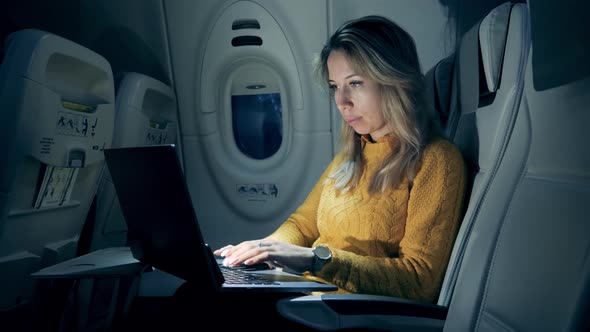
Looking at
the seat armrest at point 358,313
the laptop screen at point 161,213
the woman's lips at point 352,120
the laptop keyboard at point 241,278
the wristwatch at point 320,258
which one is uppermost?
the woman's lips at point 352,120

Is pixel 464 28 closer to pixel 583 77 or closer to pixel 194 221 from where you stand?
pixel 583 77

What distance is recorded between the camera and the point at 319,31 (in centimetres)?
244

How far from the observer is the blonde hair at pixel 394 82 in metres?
1.40

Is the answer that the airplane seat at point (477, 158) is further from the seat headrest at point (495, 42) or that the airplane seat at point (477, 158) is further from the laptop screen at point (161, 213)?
the laptop screen at point (161, 213)

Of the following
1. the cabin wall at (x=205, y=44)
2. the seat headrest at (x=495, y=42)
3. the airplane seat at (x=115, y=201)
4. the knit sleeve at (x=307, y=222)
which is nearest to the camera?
the seat headrest at (x=495, y=42)

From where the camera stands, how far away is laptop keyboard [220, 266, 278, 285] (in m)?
1.16

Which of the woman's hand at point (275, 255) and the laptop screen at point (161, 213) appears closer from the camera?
the laptop screen at point (161, 213)

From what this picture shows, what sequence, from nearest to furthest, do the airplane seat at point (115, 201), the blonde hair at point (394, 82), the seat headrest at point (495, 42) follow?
1. the seat headrest at point (495, 42)
2. the blonde hair at point (394, 82)
3. the airplane seat at point (115, 201)

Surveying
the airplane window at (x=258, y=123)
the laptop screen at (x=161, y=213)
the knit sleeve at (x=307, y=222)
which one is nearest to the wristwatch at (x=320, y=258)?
the laptop screen at (x=161, y=213)

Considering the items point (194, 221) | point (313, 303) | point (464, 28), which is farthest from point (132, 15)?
point (313, 303)

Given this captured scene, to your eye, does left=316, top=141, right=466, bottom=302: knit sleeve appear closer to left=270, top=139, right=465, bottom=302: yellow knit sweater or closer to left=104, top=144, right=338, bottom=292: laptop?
left=270, top=139, right=465, bottom=302: yellow knit sweater

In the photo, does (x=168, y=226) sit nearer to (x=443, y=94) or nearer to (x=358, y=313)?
(x=358, y=313)

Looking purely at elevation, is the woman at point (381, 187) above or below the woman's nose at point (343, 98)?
below

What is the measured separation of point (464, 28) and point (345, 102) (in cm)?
117
